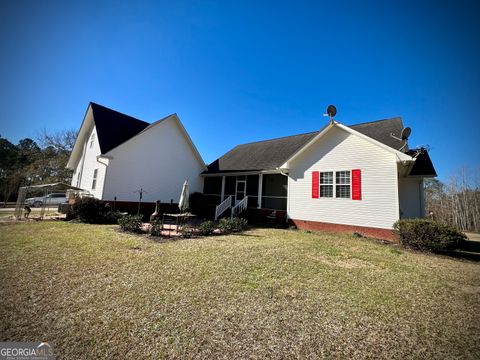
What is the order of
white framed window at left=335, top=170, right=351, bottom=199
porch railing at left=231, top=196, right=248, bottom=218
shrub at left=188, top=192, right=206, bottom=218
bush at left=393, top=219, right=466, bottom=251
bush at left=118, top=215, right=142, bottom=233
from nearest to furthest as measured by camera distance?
bush at left=393, top=219, right=466, bottom=251, bush at left=118, top=215, right=142, bottom=233, white framed window at left=335, top=170, right=351, bottom=199, porch railing at left=231, top=196, right=248, bottom=218, shrub at left=188, top=192, right=206, bottom=218

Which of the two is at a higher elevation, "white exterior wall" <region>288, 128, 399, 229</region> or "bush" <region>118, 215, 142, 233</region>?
"white exterior wall" <region>288, 128, 399, 229</region>

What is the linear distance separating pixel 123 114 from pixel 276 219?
15.5 m

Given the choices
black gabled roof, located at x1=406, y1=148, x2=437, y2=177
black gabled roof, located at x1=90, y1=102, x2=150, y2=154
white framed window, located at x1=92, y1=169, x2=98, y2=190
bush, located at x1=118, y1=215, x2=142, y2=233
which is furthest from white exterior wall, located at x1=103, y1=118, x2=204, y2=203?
black gabled roof, located at x1=406, y1=148, x2=437, y2=177

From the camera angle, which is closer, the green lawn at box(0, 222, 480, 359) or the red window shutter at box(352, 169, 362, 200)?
the green lawn at box(0, 222, 480, 359)

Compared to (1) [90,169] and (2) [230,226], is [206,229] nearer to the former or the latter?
(2) [230,226]

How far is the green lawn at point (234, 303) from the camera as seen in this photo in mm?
2627

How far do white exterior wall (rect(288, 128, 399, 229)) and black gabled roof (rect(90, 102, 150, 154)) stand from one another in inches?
501

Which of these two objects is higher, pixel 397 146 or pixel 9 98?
pixel 9 98

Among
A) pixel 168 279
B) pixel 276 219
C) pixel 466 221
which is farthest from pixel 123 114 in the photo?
pixel 466 221

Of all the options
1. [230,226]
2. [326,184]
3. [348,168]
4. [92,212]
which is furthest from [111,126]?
[348,168]

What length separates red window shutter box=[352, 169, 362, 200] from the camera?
1036 cm

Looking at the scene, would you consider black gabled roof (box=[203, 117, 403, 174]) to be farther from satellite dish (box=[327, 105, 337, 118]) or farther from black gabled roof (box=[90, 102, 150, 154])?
black gabled roof (box=[90, 102, 150, 154])

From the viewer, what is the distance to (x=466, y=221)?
22453mm

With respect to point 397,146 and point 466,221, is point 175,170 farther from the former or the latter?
point 466,221
